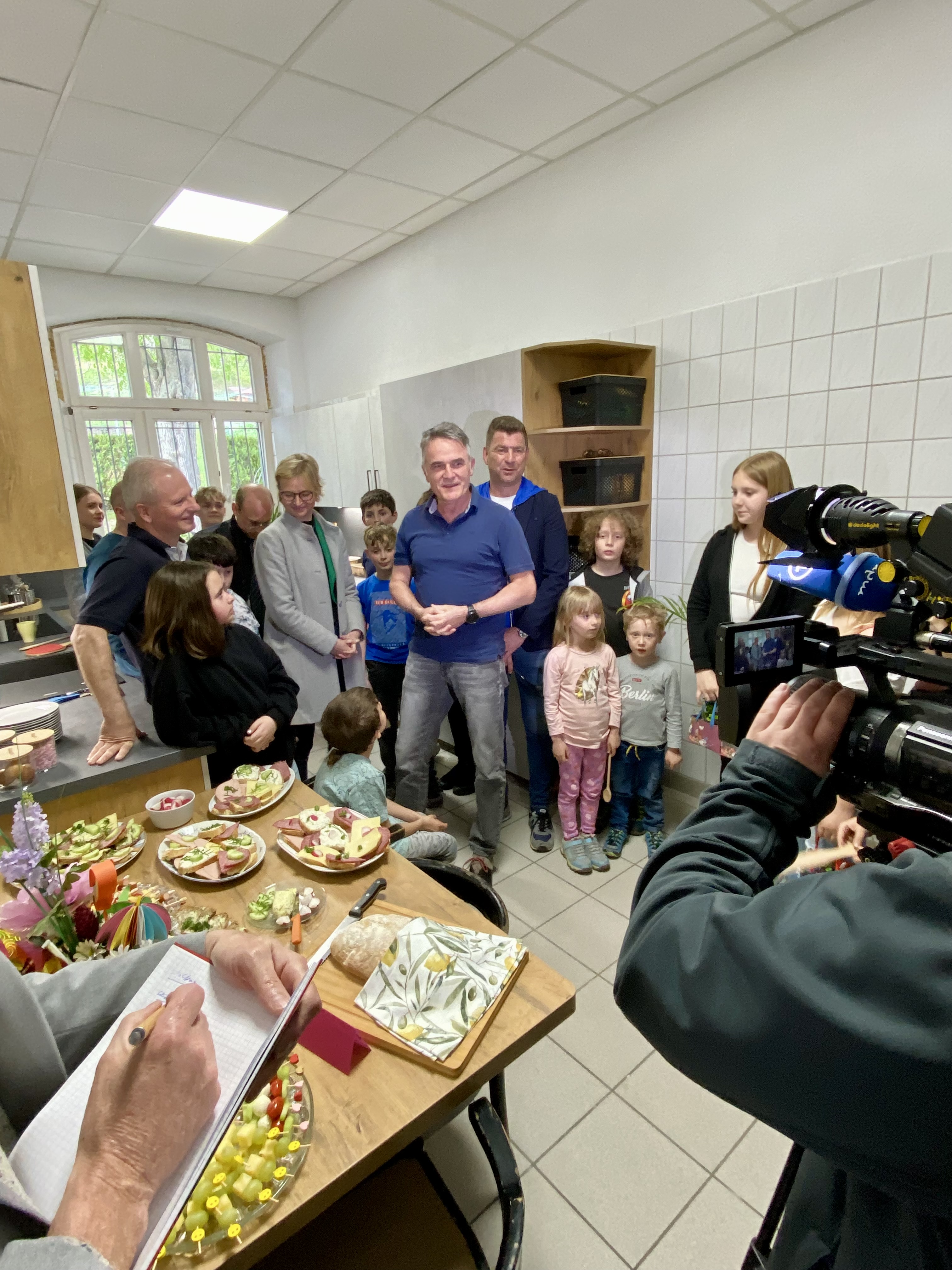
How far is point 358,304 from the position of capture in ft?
15.0

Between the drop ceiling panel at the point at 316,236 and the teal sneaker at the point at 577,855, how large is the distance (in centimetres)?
354

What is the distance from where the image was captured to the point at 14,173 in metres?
3.01

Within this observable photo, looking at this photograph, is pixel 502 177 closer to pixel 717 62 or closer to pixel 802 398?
pixel 717 62

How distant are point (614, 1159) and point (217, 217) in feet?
14.5

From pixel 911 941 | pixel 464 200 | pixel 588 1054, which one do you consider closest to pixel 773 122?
pixel 464 200

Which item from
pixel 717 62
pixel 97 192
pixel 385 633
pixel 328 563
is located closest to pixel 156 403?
pixel 97 192

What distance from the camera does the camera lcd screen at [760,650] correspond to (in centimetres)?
76

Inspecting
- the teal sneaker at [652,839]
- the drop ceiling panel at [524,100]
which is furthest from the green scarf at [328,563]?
the drop ceiling panel at [524,100]

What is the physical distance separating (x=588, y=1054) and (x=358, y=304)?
4589 mm

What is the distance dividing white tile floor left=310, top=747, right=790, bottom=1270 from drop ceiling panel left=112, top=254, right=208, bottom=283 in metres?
4.72

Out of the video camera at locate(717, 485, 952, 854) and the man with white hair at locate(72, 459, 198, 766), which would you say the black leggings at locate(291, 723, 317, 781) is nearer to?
the man with white hair at locate(72, 459, 198, 766)

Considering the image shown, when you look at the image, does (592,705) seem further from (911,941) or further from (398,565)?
(911,941)

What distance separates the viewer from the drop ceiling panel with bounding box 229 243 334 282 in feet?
13.5

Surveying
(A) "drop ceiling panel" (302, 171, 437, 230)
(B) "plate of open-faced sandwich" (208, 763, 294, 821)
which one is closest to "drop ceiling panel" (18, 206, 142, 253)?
(A) "drop ceiling panel" (302, 171, 437, 230)
